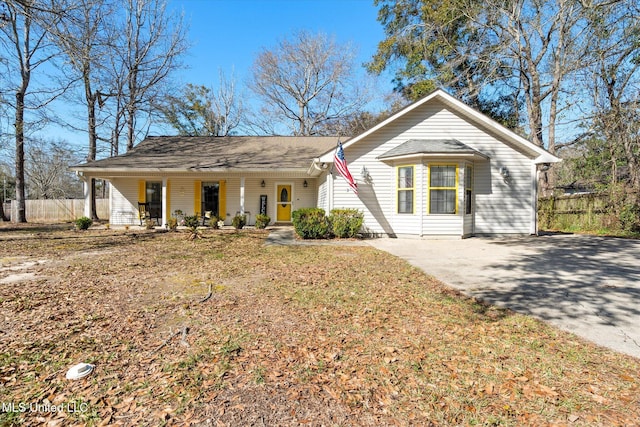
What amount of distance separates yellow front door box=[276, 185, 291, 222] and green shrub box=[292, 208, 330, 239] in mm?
4703

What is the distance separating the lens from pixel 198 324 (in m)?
3.59

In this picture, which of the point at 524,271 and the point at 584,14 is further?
the point at 584,14

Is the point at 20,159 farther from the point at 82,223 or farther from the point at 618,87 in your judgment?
the point at 618,87

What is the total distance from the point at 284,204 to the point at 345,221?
534 cm

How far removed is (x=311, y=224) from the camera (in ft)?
35.2

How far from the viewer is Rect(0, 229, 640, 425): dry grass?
7.11 ft

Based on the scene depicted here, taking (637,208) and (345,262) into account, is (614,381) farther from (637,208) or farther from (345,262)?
(637,208)

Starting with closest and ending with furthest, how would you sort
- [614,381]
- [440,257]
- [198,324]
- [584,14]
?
[614,381], [198,324], [440,257], [584,14]

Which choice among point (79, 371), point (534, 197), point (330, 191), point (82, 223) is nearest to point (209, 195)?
point (82, 223)

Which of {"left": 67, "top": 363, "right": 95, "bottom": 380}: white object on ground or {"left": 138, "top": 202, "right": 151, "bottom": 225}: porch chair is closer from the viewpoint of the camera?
{"left": 67, "top": 363, "right": 95, "bottom": 380}: white object on ground

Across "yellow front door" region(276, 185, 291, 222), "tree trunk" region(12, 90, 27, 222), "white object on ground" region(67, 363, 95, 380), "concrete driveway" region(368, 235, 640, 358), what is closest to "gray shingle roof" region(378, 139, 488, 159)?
"concrete driveway" region(368, 235, 640, 358)

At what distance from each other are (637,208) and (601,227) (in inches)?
54.3

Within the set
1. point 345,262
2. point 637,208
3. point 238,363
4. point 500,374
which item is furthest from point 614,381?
point 637,208

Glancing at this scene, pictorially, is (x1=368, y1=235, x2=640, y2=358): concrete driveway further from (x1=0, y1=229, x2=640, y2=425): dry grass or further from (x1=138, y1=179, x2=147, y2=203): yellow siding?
(x1=138, y1=179, x2=147, y2=203): yellow siding
